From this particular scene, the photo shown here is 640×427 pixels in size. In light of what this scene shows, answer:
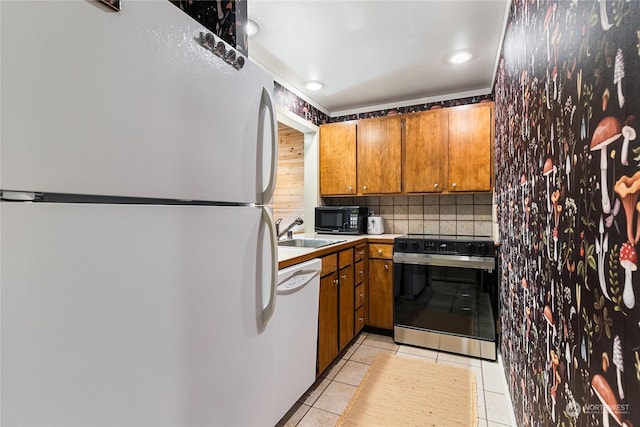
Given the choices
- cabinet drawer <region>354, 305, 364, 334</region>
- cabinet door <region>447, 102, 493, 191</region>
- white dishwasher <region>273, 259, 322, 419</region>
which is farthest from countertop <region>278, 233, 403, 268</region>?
cabinet door <region>447, 102, 493, 191</region>

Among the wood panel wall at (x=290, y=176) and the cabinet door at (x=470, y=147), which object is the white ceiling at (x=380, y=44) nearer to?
the cabinet door at (x=470, y=147)

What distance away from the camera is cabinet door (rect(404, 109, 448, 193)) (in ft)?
9.46

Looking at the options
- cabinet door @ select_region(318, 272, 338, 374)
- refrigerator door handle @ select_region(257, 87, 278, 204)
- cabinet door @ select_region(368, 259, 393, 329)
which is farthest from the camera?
cabinet door @ select_region(368, 259, 393, 329)

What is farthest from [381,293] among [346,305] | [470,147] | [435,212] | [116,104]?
[116,104]

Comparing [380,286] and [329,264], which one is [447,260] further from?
[329,264]

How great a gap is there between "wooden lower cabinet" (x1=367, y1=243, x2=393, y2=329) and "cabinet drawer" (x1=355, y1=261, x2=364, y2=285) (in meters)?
0.12

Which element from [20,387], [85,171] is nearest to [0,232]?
[85,171]

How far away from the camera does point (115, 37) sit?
2.09 feet

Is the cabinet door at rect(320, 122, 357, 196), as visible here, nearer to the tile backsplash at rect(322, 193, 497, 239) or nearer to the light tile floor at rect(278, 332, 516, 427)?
the tile backsplash at rect(322, 193, 497, 239)

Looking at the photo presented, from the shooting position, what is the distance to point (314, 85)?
2852mm

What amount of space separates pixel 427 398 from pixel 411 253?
1.13 meters

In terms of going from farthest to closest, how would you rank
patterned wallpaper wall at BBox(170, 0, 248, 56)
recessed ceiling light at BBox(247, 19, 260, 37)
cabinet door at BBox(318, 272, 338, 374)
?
1. cabinet door at BBox(318, 272, 338, 374)
2. recessed ceiling light at BBox(247, 19, 260, 37)
3. patterned wallpaper wall at BBox(170, 0, 248, 56)

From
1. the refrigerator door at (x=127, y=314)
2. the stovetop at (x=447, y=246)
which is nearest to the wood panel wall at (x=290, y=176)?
the stovetop at (x=447, y=246)

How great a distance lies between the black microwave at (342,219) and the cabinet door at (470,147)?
0.93 m
